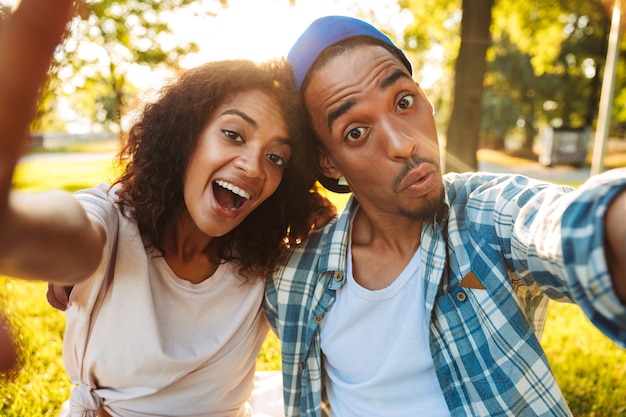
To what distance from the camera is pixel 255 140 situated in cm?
231

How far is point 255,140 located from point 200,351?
104cm

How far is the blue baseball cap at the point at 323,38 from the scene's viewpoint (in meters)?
2.47

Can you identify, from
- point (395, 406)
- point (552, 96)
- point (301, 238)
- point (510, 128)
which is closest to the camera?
point (395, 406)

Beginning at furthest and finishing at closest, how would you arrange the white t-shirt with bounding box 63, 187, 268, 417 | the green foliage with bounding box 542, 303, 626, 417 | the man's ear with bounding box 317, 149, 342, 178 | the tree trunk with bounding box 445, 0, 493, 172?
1. the tree trunk with bounding box 445, 0, 493, 172
2. the green foliage with bounding box 542, 303, 626, 417
3. the man's ear with bounding box 317, 149, 342, 178
4. the white t-shirt with bounding box 63, 187, 268, 417

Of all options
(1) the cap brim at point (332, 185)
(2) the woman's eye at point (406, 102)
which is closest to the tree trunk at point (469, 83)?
(1) the cap brim at point (332, 185)

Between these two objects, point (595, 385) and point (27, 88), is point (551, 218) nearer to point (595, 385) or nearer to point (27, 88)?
point (27, 88)

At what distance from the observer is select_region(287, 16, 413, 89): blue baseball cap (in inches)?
97.3

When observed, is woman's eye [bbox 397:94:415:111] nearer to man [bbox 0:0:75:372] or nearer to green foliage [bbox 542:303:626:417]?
man [bbox 0:0:75:372]

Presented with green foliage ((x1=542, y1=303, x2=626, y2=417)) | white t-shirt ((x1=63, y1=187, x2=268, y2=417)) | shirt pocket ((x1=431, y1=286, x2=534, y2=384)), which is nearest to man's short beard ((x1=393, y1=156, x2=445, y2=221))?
shirt pocket ((x1=431, y1=286, x2=534, y2=384))

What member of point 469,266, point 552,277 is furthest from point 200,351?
point 552,277

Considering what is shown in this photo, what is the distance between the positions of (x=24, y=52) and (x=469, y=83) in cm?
733

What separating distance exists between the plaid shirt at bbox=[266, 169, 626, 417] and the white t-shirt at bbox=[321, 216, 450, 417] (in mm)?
76

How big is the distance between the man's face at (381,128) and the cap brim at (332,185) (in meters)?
0.33

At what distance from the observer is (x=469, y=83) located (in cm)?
719
